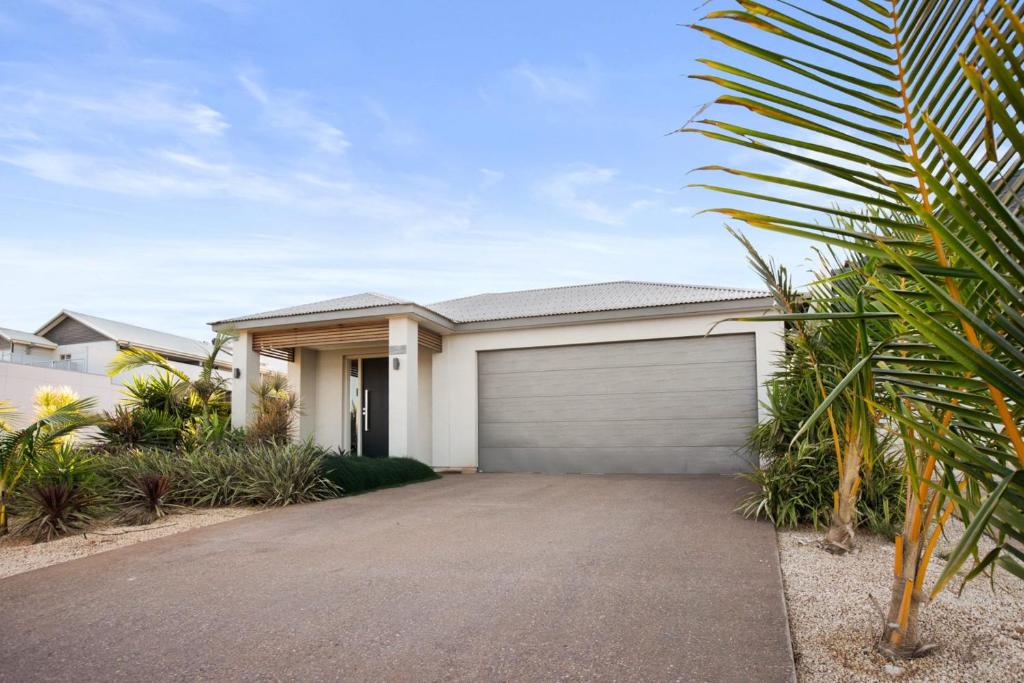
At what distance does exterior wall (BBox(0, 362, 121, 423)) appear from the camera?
1784 centimetres

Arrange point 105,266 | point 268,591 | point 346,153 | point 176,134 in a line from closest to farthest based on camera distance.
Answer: point 268,591 → point 176,134 → point 346,153 → point 105,266

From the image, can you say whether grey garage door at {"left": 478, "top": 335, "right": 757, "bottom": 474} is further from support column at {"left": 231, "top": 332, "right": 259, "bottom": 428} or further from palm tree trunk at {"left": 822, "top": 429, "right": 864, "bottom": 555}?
palm tree trunk at {"left": 822, "top": 429, "right": 864, "bottom": 555}

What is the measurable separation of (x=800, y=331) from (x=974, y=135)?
3.08 metres

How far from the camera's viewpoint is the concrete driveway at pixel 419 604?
2918mm

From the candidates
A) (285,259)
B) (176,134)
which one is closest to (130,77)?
(176,134)

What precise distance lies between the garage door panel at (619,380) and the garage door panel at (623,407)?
0.33 ft

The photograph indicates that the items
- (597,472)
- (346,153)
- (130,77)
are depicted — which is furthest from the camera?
(346,153)

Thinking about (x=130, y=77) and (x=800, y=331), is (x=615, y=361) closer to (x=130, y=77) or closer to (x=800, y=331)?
(x=800, y=331)

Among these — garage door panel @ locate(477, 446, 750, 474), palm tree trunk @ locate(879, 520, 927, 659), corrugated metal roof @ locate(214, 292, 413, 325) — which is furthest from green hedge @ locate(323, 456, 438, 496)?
palm tree trunk @ locate(879, 520, 927, 659)

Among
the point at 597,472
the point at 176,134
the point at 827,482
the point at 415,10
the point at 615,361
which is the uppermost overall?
the point at 415,10

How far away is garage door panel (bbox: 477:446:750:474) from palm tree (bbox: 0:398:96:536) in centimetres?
705

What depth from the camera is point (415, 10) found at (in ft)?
30.3

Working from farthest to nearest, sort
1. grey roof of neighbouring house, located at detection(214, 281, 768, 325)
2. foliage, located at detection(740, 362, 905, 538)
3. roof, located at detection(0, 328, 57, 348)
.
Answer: roof, located at detection(0, 328, 57, 348) → grey roof of neighbouring house, located at detection(214, 281, 768, 325) → foliage, located at detection(740, 362, 905, 538)

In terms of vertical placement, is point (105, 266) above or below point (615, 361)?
above
